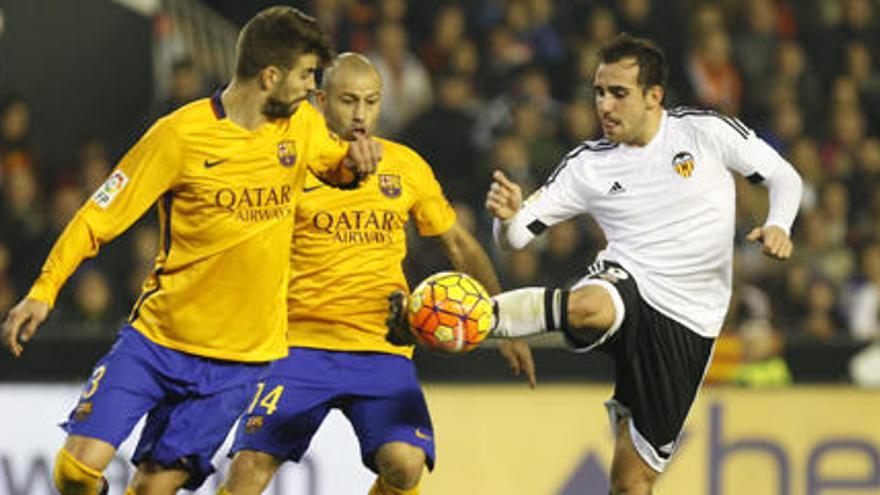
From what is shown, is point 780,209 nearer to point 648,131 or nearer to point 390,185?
point 648,131

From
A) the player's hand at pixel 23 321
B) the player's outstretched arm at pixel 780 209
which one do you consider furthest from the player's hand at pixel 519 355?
the player's hand at pixel 23 321

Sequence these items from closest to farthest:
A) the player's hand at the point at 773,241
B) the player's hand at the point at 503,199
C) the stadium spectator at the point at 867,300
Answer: the player's hand at the point at 773,241 → the player's hand at the point at 503,199 → the stadium spectator at the point at 867,300

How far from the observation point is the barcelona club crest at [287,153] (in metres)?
6.48

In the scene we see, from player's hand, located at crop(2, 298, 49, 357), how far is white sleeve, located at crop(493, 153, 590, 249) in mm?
2041

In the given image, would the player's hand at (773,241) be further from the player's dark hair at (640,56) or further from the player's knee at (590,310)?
the player's dark hair at (640,56)

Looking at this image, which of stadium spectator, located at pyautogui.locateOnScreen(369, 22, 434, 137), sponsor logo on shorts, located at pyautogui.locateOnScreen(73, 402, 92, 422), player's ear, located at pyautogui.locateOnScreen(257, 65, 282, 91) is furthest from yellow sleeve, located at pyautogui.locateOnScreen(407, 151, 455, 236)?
stadium spectator, located at pyautogui.locateOnScreen(369, 22, 434, 137)

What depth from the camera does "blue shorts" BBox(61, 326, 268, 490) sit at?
6.28 meters

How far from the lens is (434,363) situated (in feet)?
32.3

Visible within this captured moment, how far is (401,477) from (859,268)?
6024 millimetres

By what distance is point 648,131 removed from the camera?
732 cm

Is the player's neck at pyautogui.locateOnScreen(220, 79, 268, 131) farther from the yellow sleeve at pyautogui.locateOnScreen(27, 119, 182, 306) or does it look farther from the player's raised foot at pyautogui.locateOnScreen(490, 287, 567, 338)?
the player's raised foot at pyautogui.locateOnScreen(490, 287, 567, 338)

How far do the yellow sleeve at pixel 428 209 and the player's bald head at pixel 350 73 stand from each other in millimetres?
384

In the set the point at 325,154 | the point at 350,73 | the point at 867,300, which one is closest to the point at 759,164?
the point at 350,73

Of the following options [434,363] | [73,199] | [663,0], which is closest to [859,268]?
[663,0]
